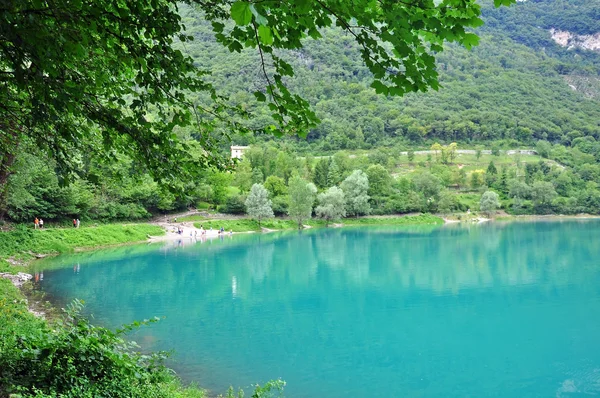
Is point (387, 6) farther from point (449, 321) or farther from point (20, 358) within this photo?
point (449, 321)

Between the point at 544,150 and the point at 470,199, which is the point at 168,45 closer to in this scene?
the point at 470,199

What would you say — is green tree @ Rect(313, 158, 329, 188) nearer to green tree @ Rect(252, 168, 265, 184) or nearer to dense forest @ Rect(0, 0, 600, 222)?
dense forest @ Rect(0, 0, 600, 222)

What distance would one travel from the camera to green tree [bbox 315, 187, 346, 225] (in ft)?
240

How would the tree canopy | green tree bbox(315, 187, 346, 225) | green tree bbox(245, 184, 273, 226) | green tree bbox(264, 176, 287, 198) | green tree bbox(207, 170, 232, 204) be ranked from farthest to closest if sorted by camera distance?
1. green tree bbox(264, 176, 287, 198)
2. green tree bbox(315, 187, 346, 225)
3. green tree bbox(207, 170, 232, 204)
4. green tree bbox(245, 184, 273, 226)
5. the tree canopy

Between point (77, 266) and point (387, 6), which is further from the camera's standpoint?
point (77, 266)

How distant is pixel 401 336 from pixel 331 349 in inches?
132

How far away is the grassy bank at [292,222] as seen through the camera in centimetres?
6368

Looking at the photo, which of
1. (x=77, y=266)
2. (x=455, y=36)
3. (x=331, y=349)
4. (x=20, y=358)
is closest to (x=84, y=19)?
(x=455, y=36)

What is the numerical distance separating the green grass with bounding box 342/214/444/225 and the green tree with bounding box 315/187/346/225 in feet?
14.5

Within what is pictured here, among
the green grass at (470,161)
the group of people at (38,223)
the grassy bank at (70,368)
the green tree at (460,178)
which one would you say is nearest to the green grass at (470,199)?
the green tree at (460,178)

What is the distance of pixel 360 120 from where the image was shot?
544 ft

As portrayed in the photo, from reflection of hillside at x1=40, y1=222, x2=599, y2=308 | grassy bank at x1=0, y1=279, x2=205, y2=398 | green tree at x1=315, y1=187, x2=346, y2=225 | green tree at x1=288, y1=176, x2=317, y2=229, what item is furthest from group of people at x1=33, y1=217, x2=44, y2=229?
green tree at x1=315, y1=187, x2=346, y2=225

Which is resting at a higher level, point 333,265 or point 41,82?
point 41,82

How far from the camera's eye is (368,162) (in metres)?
109
